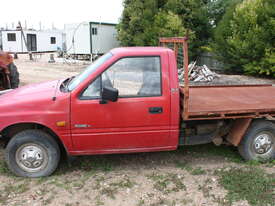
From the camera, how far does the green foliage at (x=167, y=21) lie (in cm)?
1638

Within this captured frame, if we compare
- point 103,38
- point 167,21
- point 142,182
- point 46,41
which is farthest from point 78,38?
point 142,182

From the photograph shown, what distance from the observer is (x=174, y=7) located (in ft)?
57.3

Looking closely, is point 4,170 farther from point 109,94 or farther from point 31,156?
point 109,94

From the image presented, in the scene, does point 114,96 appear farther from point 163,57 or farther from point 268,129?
point 268,129

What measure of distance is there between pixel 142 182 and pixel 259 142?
2019 millimetres

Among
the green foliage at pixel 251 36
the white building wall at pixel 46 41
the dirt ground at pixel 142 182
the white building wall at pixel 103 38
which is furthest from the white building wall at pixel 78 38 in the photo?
the dirt ground at pixel 142 182

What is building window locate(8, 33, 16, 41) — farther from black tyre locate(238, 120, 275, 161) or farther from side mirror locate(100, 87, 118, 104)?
black tyre locate(238, 120, 275, 161)

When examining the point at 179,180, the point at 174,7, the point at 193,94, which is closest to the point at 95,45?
the point at 174,7

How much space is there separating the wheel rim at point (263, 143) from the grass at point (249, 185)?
37cm

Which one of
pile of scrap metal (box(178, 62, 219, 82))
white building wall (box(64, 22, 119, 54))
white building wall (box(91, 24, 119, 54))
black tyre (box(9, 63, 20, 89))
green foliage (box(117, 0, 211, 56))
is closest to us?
black tyre (box(9, 63, 20, 89))

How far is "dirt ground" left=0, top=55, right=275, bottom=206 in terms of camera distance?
137 inches

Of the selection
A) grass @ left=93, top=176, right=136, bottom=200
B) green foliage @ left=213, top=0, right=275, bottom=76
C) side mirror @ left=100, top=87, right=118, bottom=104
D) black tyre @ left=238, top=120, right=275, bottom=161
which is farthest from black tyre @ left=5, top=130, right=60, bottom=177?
green foliage @ left=213, top=0, right=275, bottom=76

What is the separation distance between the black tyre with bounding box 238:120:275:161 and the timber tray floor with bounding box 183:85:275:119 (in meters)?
0.21

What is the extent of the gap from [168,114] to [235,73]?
12.5 meters
